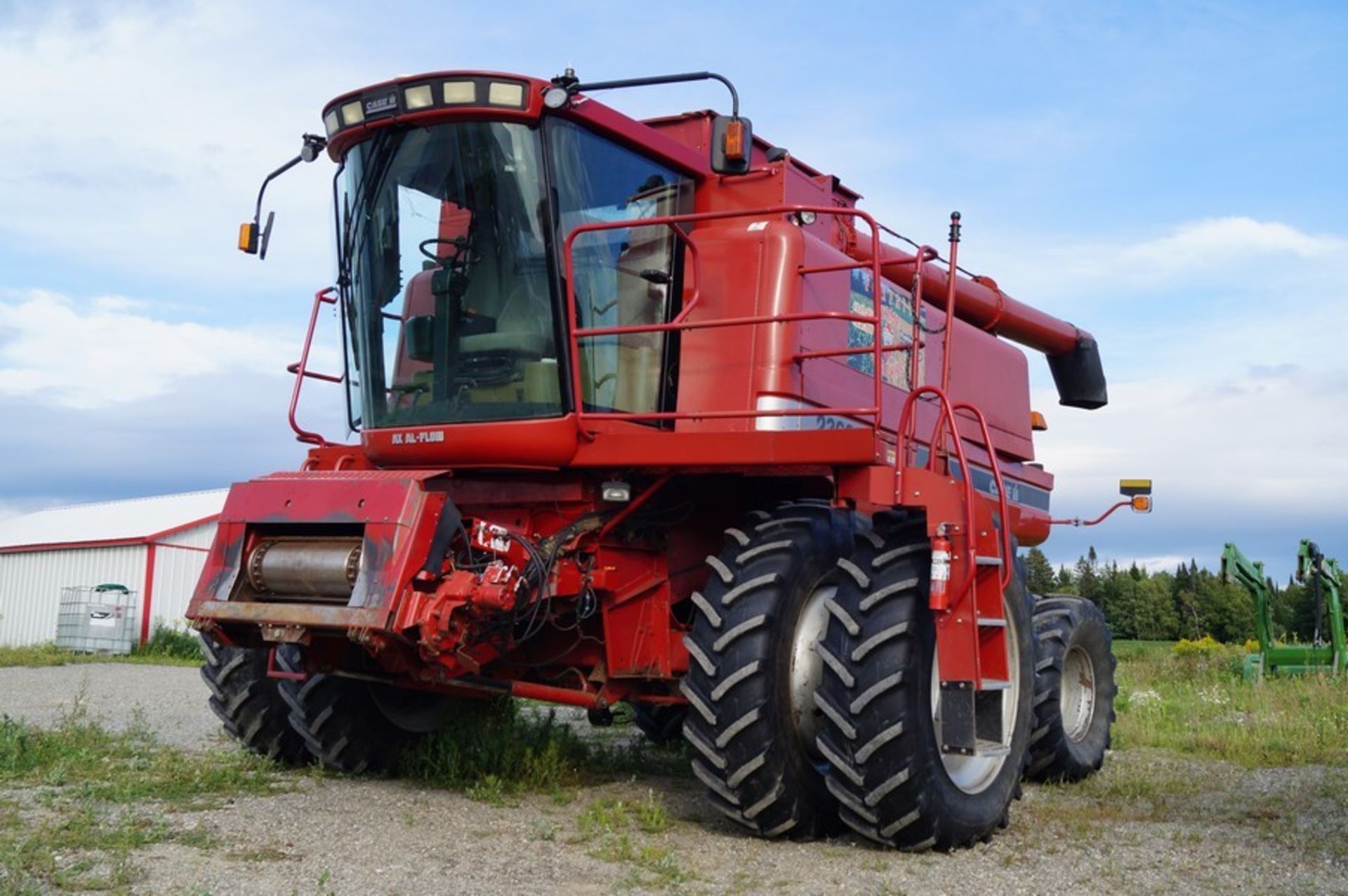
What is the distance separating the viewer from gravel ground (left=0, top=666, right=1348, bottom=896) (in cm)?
531

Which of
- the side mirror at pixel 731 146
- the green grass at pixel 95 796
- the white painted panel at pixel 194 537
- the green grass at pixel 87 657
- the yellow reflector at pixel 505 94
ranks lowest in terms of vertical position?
the green grass at pixel 87 657

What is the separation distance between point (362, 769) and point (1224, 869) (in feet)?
15.5

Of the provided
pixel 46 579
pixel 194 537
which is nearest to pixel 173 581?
pixel 194 537

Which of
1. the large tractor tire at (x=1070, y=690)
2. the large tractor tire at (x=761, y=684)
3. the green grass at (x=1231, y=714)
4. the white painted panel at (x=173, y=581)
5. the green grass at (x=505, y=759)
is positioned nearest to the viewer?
the large tractor tire at (x=761, y=684)

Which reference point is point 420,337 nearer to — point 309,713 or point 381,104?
point 381,104

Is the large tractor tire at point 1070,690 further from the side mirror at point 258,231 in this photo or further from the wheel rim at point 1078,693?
the side mirror at point 258,231

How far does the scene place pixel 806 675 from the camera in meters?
6.54

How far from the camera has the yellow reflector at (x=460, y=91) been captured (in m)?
6.73

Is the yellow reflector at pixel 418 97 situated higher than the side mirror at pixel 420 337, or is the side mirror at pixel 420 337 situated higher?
the yellow reflector at pixel 418 97

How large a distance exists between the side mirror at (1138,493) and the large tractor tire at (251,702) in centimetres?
672

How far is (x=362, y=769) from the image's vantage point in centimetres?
788

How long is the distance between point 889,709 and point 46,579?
3031 centimetres

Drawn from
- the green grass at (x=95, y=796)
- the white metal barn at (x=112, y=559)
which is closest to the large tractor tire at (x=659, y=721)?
the green grass at (x=95, y=796)

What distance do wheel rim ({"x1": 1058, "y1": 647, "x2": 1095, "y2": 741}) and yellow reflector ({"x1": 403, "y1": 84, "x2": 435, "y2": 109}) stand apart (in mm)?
5758
